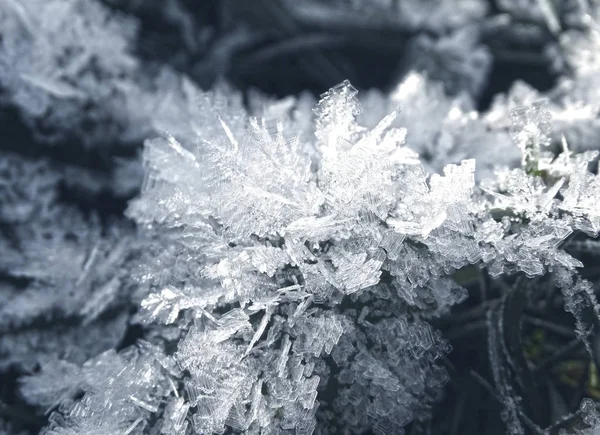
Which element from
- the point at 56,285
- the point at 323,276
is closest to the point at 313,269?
the point at 323,276

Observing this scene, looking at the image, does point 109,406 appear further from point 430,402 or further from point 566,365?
point 566,365

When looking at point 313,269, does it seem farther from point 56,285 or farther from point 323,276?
point 56,285

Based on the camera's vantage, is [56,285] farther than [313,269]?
Yes

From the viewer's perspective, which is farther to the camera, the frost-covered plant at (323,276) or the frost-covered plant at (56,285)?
the frost-covered plant at (56,285)

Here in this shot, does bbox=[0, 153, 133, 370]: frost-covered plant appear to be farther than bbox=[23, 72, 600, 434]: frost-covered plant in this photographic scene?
Yes

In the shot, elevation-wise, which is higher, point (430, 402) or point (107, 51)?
point (107, 51)

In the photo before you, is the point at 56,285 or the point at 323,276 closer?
the point at 323,276

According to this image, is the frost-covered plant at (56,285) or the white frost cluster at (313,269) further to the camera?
the frost-covered plant at (56,285)

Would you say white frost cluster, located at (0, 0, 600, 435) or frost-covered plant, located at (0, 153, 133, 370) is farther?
frost-covered plant, located at (0, 153, 133, 370)

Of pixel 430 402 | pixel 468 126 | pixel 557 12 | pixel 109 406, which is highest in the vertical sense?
pixel 557 12

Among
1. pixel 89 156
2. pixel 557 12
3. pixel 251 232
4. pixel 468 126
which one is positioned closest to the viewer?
pixel 251 232

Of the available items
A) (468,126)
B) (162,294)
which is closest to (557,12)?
(468,126)
